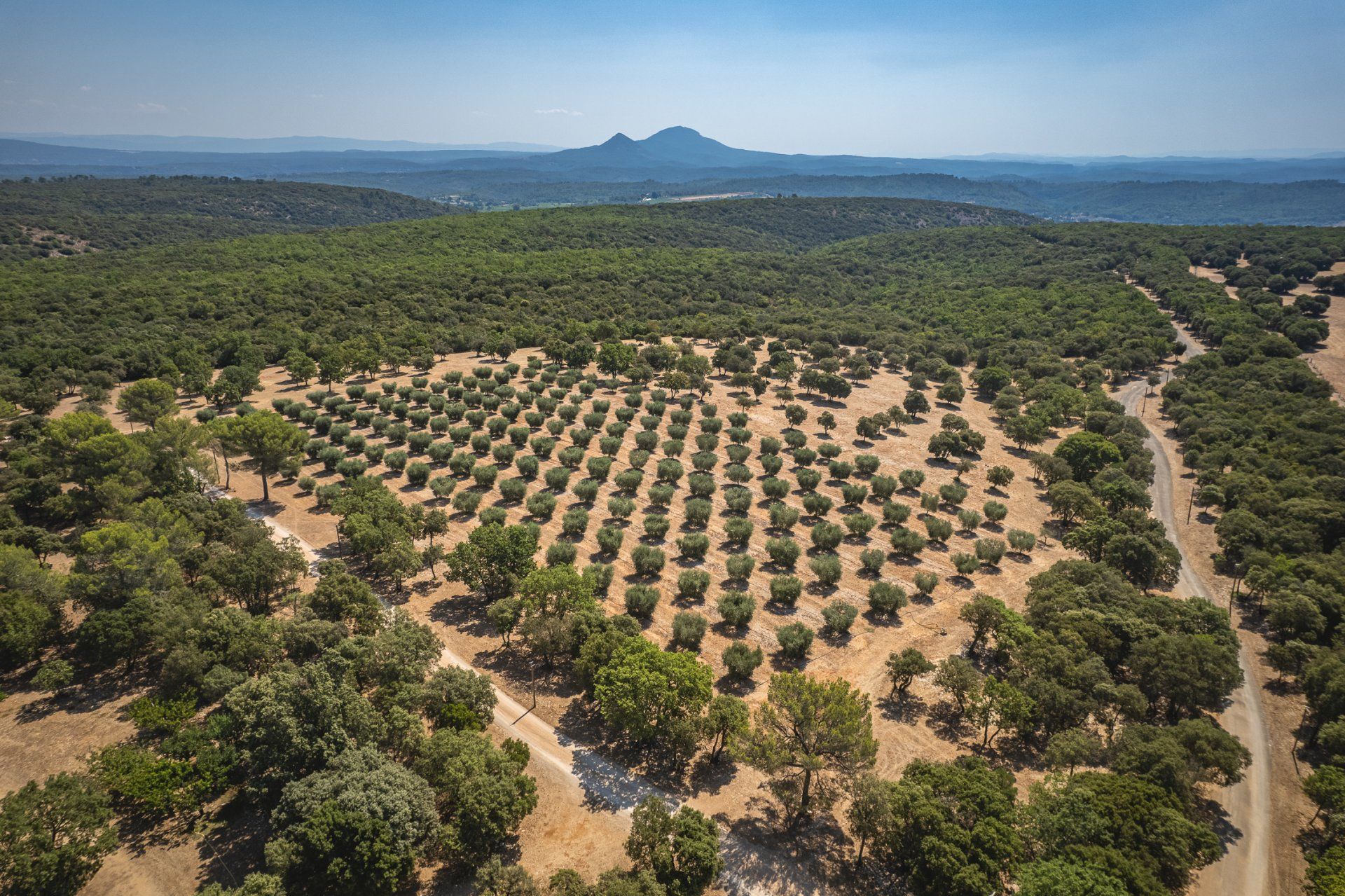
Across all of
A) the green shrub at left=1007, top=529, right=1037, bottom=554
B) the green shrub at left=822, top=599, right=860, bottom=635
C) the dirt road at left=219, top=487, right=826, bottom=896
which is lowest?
the dirt road at left=219, top=487, right=826, bottom=896

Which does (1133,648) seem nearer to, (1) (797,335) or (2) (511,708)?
(2) (511,708)

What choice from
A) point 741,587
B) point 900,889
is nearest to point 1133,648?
point 900,889

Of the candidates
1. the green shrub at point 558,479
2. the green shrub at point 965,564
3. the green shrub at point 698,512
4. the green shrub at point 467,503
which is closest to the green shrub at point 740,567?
the green shrub at point 698,512

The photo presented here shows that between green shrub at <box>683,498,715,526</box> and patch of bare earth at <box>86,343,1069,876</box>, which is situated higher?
green shrub at <box>683,498,715,526</box>

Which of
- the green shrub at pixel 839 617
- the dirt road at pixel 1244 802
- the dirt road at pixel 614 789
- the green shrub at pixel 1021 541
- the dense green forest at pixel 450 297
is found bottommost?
the dirt road at pixel 1244 802

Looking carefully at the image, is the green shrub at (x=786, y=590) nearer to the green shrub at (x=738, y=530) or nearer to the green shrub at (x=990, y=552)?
the green shrub at (x=738, y=530)

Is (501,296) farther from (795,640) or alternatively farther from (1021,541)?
(795,640)

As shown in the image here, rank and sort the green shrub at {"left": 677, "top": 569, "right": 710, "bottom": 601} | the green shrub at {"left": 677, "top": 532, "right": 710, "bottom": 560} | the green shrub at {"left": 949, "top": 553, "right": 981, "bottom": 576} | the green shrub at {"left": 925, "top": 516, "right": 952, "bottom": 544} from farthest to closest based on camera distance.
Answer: the green shrub at {"left": 925, "top": 516, "right": 952, "bottom": 544}, the green shrub at {"left": 677, "top": 532, "right": 710, "bottom": 560}, the green shrub at {"left": 949, "top": 553, "right": 981, "bottom": 576}, the green shrub at {"left": 677, "top": 569, "right": 710, "bottom": 601}

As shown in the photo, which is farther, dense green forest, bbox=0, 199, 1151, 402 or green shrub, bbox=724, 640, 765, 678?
dense green forest, bbox=0, 199, 1151, 402

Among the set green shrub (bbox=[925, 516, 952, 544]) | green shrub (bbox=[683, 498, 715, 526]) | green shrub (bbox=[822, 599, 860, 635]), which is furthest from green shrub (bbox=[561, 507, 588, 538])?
green shrub (bbox=[925, 516, 952, 544])

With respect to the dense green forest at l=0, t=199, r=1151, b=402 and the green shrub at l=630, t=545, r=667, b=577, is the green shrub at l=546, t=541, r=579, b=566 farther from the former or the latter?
the dense green forest at l=0, t=199, r=1151, b=402

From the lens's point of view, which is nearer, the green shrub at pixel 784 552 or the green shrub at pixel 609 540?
the green shrub at pixel 784 552

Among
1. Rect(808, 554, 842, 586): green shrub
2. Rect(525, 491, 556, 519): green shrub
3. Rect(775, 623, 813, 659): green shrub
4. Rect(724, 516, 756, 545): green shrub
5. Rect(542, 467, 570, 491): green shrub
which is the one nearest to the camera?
Rect(775, 623, 813, 659): green shrub
